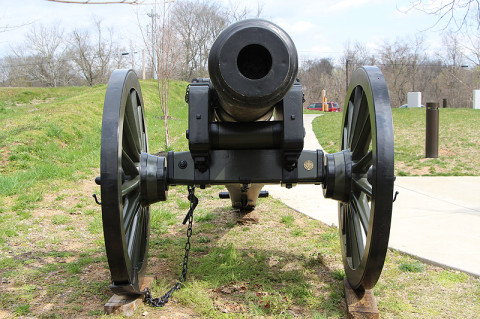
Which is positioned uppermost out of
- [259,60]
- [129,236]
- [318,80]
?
[318,80]

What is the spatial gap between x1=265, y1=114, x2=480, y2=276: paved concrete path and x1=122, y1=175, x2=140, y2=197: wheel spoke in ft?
8.88

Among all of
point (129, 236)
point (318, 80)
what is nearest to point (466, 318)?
point (129, 236)

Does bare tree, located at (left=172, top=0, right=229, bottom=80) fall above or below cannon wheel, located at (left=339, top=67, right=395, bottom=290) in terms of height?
above

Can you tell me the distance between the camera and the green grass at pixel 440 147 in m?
10.1

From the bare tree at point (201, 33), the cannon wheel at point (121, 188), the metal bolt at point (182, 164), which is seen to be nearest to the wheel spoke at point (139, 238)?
the cannon wheel at point (121, 188)

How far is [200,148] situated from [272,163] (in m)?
0.54

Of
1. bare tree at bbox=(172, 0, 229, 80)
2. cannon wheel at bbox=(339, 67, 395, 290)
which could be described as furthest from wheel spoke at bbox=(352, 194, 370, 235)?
bare tree at bbox=(172, 0, 229, 80)

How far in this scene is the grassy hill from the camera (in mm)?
3291

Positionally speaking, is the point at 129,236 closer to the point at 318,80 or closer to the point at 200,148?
the point at 200,148

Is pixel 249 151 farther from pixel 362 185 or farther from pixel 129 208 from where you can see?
pixel 129 208

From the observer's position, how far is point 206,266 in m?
4.15

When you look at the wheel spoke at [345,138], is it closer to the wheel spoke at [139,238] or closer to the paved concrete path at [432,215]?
the paved concrete path at [432,215]

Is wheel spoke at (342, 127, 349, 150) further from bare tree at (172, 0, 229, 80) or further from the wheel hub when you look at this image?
bare tree at (172, 0, 229, 80)

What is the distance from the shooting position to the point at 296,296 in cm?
351
